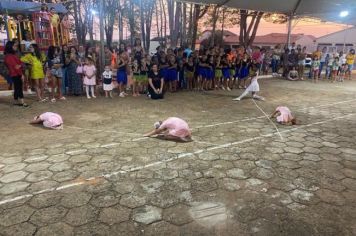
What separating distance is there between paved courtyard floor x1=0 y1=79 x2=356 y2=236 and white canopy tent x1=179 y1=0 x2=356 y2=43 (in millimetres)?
7226

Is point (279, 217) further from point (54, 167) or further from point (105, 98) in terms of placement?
point (105, 98)

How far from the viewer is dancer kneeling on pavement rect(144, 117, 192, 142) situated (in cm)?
508

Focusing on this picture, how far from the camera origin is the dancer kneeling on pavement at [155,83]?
344 inches

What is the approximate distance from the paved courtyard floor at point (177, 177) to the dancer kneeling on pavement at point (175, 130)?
0.45 ft

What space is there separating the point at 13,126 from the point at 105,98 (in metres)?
3.16

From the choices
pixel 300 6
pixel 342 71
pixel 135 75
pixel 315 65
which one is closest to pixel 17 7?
pixel 135 75

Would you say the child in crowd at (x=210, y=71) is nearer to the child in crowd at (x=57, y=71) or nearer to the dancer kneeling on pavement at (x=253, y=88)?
the dancer kneeling on pavement at (x=253, y=88)

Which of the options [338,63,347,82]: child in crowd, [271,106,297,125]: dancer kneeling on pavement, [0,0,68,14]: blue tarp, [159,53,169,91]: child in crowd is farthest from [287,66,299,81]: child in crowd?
[0,0,68,14]: blue tarp

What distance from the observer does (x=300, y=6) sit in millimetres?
14477

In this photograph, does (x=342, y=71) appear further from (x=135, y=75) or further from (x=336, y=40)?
(x=336, y=40)

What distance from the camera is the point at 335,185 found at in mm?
3723

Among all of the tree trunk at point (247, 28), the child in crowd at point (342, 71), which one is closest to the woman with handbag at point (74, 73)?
the child in crowd at point (342, 71)

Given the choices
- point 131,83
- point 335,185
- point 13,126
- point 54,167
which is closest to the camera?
point 335,185

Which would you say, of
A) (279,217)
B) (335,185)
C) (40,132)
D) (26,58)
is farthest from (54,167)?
(26,58)
